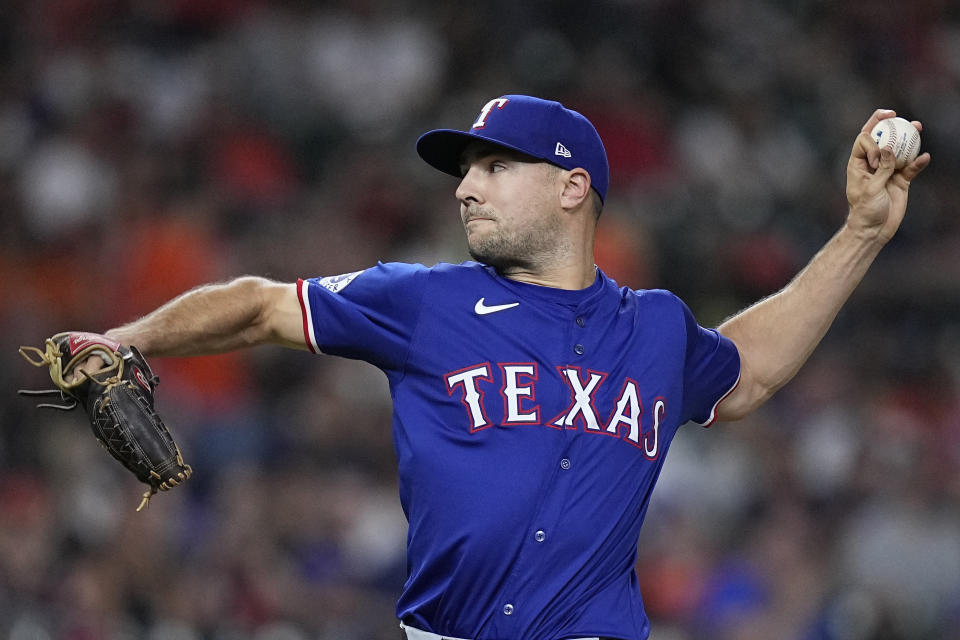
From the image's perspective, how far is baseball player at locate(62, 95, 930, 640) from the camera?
3.25 meters

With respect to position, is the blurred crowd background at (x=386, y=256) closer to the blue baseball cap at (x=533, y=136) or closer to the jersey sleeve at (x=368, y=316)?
the jersey sleeve at (x=368, y=316)

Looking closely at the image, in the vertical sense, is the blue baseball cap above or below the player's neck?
above

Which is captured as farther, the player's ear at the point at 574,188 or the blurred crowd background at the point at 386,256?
the blurred crowd background at the point at 386,256

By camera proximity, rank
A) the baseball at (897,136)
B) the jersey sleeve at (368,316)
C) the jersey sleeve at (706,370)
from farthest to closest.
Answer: the baseball at (897,136) < the jersey sleeve at (706,370) < the jersey sleeve at (368,316)

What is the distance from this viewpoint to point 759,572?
6727 mm

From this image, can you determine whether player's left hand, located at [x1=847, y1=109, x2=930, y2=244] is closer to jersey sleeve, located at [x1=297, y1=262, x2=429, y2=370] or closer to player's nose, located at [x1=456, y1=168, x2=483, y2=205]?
player's nose, located at [x1=456, y1=168, x2=483, y2=205]

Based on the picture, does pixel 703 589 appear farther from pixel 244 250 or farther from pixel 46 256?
pixel 46 256

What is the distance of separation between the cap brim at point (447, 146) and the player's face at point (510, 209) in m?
0.05

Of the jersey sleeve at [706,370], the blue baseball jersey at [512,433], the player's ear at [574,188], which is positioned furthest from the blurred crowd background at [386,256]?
Result: the player's ear at [574,188]

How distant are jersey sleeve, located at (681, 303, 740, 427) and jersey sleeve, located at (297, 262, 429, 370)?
734mm

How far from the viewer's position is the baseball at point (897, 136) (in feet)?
12.5

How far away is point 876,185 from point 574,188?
0.87m

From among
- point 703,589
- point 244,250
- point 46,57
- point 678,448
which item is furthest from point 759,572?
point 46,57

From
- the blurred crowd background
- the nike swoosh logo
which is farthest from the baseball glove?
the blurred crowd background
